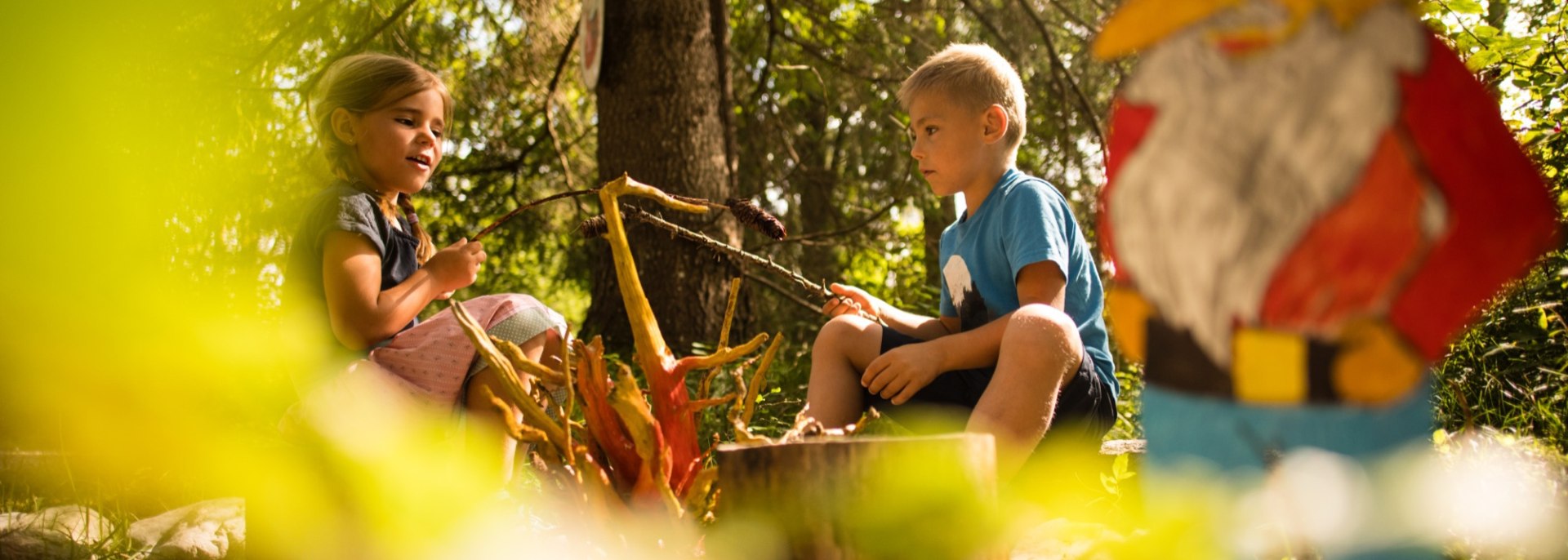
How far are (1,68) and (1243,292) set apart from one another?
3.07ft

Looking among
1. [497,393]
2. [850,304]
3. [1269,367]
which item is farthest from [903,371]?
[1269,367]

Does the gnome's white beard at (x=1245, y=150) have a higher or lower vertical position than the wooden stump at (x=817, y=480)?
higher

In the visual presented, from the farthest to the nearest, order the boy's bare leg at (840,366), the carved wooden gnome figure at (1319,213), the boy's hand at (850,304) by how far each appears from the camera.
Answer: the boy's hand at (850,304) < the boy's bare leg at (840,366) < the carved wooden gnome figure at (1319,213)

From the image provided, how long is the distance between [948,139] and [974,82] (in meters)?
0.13

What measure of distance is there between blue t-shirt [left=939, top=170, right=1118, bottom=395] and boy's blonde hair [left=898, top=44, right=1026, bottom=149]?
0.15 meters

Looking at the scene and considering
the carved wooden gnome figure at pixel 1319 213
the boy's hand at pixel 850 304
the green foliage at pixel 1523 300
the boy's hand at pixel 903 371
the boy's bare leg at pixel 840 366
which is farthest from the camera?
the green foliage at pixel 1523 300

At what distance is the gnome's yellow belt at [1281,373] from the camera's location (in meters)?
0.95

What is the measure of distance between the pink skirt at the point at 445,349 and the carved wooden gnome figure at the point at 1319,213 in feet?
4.61

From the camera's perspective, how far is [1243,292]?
97cm

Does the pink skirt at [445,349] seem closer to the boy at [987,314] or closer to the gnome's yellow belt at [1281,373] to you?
the boy at [987,314]

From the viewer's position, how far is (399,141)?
2.25 m

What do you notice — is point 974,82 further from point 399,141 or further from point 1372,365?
point 1372,365

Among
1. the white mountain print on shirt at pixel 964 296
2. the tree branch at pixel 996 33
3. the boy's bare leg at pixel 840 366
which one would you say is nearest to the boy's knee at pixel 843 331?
the boy's bare leg at pixel 840 366

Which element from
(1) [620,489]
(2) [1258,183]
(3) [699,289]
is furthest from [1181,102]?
(3) [699,289]
